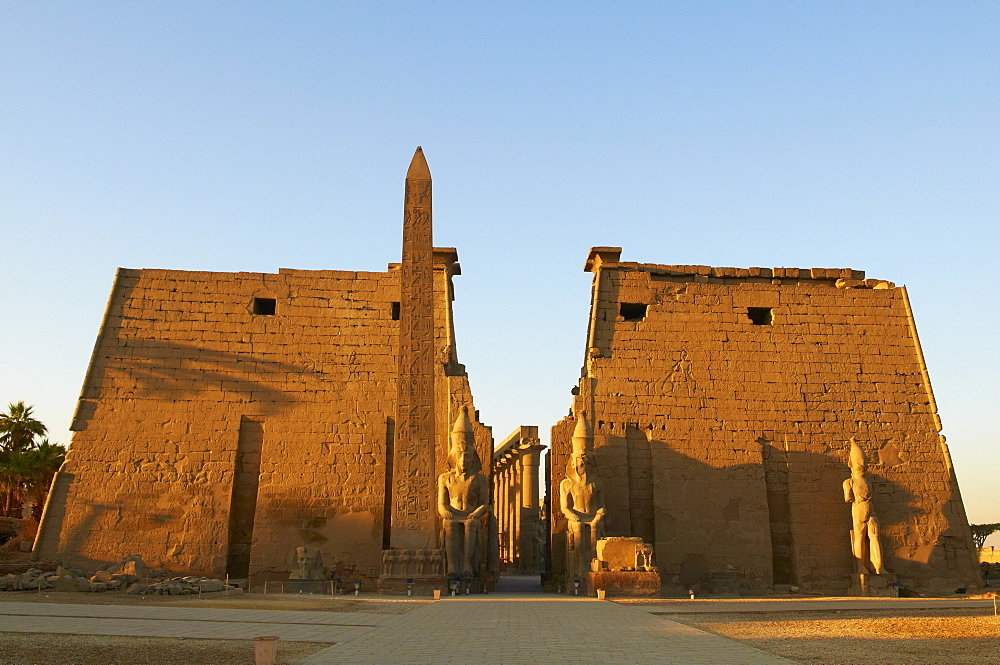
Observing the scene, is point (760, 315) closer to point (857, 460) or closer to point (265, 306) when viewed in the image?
point (857, 460)

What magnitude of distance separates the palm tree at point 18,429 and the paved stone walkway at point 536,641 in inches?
574

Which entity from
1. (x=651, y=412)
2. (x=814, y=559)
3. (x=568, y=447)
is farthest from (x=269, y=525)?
(x=814, y=559)

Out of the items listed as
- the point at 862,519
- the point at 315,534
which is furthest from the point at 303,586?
the point at 862,519

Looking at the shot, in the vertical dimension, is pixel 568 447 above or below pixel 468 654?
above

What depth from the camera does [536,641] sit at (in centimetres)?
545

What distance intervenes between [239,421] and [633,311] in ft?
22.3

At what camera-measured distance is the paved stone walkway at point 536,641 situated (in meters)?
4.56

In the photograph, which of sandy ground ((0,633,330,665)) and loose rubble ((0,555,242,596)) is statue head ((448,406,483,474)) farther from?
sandy ground ((0,633,330,665))

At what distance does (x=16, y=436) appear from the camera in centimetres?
1858

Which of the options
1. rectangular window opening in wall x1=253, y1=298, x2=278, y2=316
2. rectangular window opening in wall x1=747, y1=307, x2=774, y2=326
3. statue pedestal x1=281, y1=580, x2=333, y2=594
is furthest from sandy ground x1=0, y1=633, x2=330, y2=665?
rectangular window opening in wall x1=747, y1=307, x2=774, y2=326

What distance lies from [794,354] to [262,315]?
898cm

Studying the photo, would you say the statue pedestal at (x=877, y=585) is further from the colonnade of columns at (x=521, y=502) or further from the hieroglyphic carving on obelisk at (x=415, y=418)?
the colonnade of columns at (x=521, y=502)

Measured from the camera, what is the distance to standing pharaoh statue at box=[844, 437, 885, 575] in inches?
492

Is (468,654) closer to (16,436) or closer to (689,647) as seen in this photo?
(689,647)
